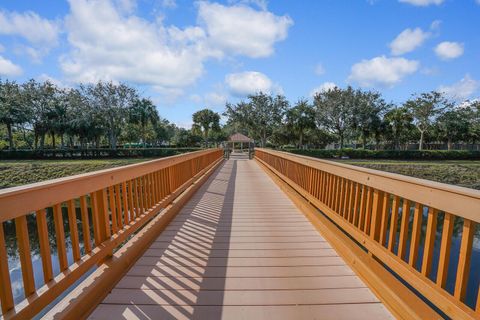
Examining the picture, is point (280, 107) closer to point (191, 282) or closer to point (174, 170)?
point (174, 170)

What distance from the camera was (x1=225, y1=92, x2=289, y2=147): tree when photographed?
3691 centimetres

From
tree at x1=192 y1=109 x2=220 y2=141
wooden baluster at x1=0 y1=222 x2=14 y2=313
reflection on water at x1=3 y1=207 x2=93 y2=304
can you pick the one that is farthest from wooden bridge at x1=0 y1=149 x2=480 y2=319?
tree at x1=192 y1=109 x2=220 y2=141

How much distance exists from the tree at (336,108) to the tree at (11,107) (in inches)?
1384

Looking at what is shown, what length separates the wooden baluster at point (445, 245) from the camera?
1.66 m

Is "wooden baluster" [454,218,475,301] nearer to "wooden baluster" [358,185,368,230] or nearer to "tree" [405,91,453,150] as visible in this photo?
"wooden baluster" [358,185,368,230]

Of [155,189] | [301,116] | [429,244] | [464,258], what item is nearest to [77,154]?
[301,116]

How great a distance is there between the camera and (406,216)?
2.12 m

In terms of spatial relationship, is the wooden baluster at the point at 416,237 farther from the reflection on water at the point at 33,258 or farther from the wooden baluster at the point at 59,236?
the reflection on water at the point at 33,258

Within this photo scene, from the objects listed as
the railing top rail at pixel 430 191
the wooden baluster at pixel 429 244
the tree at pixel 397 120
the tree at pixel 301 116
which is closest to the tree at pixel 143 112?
the tree at pixel 301 116

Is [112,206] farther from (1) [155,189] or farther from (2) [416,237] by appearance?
(2) [416,237]

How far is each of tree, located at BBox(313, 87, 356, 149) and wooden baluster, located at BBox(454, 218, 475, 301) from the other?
120 feet

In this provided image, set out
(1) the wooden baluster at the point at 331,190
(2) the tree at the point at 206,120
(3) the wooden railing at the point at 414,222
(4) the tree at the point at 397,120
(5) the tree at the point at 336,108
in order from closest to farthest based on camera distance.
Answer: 1. (3) the wooden railing at the point at 414,222
2. (1) the wooden baluster at the point at 331,190
3. (5) the tree at the point at 336,108
4. (4) the tree at the point at 397,120
5. (2) the tree at the point at 206,120

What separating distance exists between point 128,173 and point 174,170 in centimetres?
230

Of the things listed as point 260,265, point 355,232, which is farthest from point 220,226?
point 355,232
